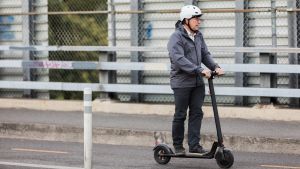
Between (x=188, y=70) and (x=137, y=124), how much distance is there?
3.72 metres

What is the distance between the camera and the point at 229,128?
41.7 feet

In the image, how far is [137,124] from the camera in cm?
1337

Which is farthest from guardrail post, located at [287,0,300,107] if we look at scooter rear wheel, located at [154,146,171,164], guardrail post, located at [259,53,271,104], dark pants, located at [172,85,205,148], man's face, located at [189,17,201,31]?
scooter rear wheel, located at [154,146,171,164]

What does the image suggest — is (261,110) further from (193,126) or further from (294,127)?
(193,126)

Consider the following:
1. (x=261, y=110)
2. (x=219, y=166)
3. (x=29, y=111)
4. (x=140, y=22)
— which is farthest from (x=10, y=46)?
(x=219, y=166)

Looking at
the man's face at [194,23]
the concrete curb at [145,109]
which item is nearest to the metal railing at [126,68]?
the concrete curb at [145,109]

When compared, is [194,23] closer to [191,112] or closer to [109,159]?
[191,112]

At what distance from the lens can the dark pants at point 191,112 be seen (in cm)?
1006

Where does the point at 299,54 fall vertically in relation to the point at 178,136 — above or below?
above

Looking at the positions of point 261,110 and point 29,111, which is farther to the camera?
point 29,111

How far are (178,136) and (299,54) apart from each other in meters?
4.43

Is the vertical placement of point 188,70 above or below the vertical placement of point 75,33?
below

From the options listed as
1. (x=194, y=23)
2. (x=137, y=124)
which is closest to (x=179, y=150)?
(x=194, y=23)

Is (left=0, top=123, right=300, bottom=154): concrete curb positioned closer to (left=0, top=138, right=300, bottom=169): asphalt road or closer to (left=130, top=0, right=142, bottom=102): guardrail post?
(left=0, top=138, right=300, bottom=169): asphalt road
